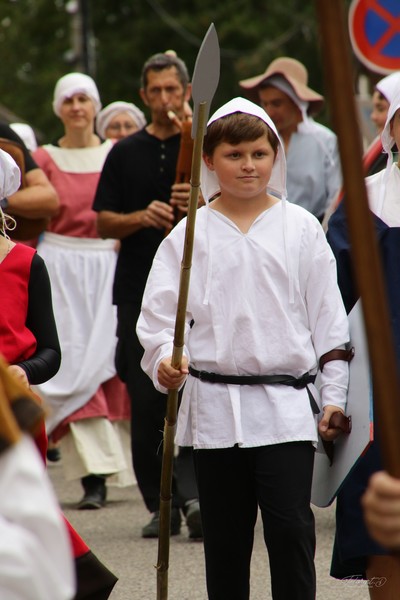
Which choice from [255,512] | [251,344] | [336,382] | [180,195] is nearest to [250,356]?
[251,344]

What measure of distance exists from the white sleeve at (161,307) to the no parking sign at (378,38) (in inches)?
219

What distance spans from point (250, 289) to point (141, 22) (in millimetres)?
28934

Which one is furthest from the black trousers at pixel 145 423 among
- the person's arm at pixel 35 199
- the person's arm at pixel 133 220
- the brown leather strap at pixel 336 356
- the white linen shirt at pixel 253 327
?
the brown leather strap at pixel 336 356

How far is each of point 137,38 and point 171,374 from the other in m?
28.9

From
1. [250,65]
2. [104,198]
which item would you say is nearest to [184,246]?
[104,198]

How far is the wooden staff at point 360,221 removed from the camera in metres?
2.39

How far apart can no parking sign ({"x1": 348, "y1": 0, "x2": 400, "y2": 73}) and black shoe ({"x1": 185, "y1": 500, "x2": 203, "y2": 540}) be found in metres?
4.14

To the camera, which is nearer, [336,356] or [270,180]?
[336,356]

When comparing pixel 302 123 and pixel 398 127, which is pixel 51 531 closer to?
pixel 398 127

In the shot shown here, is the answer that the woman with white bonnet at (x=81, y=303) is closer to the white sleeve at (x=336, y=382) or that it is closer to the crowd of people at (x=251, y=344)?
the crowd of people at (x=251, y=344)

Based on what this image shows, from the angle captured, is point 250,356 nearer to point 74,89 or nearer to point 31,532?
point 31,532

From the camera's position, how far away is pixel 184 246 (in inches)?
179

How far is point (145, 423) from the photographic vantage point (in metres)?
7.39

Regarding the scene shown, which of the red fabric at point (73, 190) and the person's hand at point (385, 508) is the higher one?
the red fabric at point (73, 190)
